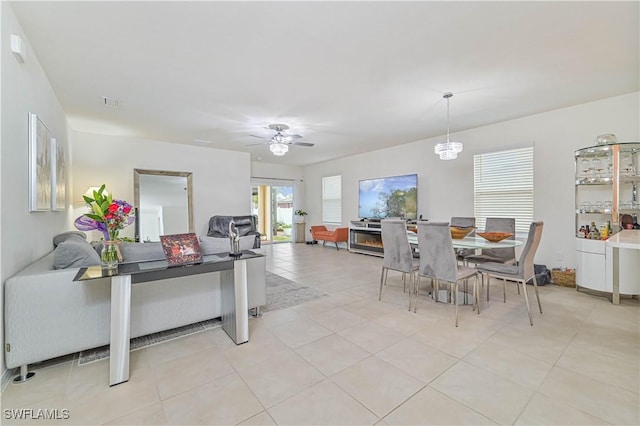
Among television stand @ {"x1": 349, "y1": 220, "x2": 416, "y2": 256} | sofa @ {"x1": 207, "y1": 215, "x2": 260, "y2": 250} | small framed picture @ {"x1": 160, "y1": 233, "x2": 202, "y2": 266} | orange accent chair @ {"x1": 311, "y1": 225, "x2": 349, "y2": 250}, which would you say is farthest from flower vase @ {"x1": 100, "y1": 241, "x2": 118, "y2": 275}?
orange accent chair @ {"x1": 311, "y1": 225, "x2": 349, "y2": 250}

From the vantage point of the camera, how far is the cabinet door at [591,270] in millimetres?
3474

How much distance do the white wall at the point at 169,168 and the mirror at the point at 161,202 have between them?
12cm

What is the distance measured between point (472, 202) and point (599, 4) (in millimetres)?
3537

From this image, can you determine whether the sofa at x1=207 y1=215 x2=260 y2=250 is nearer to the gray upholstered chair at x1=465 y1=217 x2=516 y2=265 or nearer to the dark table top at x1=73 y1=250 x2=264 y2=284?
the dark table top at x1=73 y1=250 x2=264 y2=284

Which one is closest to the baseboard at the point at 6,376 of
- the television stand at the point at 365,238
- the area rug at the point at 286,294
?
the area rug at the point at 286,294

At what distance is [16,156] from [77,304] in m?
1.24

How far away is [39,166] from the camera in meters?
2.59

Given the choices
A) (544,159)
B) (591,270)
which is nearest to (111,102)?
(544,159)

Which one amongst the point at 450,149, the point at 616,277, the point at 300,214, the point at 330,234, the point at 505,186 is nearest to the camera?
the point at 616,277

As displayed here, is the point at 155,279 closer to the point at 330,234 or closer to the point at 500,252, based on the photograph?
the point at 500,252

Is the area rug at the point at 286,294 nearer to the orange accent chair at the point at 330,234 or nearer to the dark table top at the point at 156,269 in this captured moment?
the dark table top at the point at 156,269

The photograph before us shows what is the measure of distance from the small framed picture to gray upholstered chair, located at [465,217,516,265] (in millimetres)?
3393

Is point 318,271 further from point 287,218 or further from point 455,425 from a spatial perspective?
point 287,218

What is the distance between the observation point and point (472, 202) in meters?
5.21
